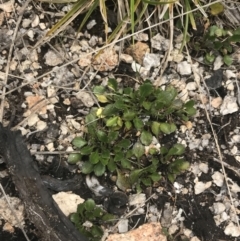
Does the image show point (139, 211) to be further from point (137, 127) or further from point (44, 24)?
point (44, 24)

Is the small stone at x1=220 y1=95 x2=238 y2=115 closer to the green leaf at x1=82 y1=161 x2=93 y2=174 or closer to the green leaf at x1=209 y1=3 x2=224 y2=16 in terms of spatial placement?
the green leaf at x1=209 y1=3 x2=224 y2=16

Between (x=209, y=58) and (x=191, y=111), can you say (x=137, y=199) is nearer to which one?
(x=191, y=111)

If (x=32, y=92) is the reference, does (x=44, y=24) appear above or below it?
above

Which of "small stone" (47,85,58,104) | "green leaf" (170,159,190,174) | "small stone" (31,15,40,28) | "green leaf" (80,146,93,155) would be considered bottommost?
"green leaf" (170,159,190,174)

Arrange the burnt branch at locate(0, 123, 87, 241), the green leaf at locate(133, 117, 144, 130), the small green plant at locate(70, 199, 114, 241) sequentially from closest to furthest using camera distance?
the burnt branch at locate(0, 123, 87, 241) → the small green plant at locate(70, 199, 114, 241) → the green leaf at locate(133, 117, 144, 130)

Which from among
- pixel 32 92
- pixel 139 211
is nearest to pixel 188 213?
pixel 139 211

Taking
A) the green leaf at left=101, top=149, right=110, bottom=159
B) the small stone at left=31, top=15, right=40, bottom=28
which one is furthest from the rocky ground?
the green leaf at left=101, top=149, right=110, bottom=159

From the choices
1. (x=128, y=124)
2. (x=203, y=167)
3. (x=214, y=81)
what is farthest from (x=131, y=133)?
(x=214, y=81)
